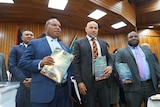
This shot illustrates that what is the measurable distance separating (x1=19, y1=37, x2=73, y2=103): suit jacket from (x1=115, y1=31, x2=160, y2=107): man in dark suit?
97 cm

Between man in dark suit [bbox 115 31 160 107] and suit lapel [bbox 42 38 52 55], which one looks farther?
man in dark suit [bbox 115 31 160 107]

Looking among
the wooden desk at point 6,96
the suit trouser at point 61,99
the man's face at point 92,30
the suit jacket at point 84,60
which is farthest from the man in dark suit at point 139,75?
the wooden desk at point 6,96

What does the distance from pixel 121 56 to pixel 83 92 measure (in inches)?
33.7

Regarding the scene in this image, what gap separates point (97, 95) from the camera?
2.00m

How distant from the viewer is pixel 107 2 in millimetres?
5426

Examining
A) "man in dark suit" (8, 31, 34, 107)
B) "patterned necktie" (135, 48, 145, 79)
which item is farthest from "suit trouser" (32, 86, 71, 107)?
"patterned necktie" (135, 48, 145, 79)

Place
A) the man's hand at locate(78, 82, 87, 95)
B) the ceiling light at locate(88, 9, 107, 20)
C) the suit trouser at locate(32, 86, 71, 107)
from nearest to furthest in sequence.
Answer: the suit trouser at locate(32, 86, 71, 107), the man's hand at locate(78, 82, 87, 95), the ceiling light at locate(88, 9, 107, 20)

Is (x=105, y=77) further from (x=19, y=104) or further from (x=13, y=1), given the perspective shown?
(x=13, y=1)

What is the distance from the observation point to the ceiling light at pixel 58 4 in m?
5.06

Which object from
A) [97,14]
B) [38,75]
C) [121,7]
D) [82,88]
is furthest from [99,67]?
[121,7]

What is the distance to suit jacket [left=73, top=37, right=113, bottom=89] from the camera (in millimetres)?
1979

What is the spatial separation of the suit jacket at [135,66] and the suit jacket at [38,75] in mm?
968

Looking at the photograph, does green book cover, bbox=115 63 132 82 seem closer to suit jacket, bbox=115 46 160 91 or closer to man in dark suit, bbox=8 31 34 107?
suit jacket, bbox=115 46 160 91

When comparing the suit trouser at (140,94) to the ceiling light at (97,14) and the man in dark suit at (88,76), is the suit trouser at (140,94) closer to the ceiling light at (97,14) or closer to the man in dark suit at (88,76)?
the man in dark suit at (88,76)
